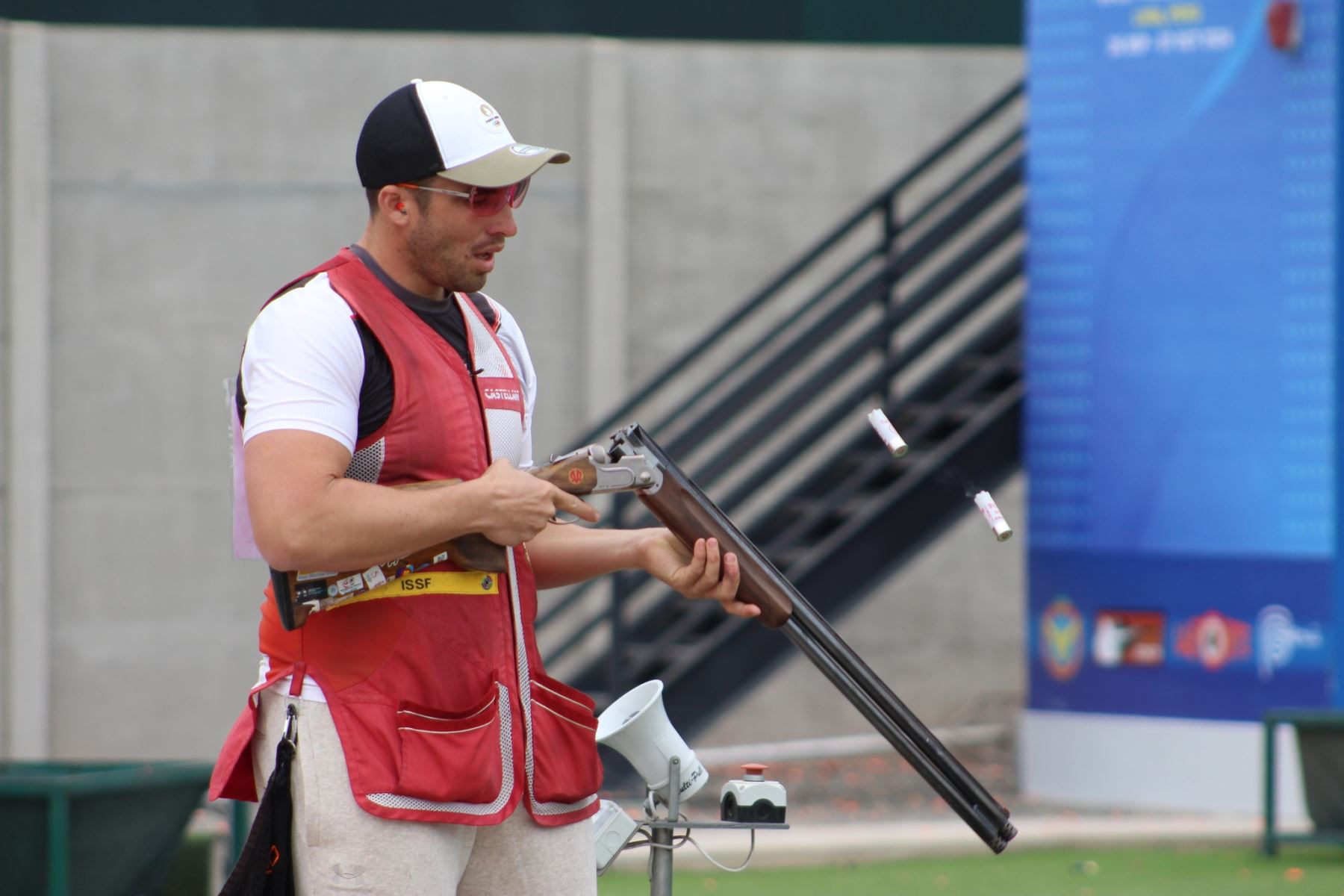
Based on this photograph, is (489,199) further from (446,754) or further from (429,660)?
(446,754)

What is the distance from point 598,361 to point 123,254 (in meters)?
2.48

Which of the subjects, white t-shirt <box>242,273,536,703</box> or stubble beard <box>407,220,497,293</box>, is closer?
white t-shirt <box>242,273,536,703</box>

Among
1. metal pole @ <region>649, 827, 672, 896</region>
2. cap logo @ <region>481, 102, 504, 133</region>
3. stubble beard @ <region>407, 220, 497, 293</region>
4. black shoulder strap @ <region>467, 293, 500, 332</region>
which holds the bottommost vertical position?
metal pole @ <region>649, 827, 672, 896</region>

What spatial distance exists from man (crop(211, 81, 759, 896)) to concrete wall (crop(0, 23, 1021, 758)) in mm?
7076

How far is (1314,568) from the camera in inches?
324

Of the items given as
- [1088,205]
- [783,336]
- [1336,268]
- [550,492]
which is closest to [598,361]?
[783,336]

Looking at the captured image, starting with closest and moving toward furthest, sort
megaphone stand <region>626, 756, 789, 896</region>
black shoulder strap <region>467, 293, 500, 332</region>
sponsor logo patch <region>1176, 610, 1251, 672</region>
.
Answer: black shoulder strap <region>467, 293, 500, 332</region>
megaphone stand <region>626, 756, 789, 896</region>
sponsor logo patch <region>1176, 610, 1251, 672</region>

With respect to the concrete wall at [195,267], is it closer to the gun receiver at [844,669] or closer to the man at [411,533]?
the gun receiver at [844,669]

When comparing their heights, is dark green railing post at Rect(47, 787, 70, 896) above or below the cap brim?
below

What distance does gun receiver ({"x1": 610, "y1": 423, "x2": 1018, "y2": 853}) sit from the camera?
3016 millimetres

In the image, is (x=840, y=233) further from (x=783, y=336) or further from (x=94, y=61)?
(x=94, y=61)

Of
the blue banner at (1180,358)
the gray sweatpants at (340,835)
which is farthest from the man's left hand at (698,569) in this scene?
the blue banner at (1180,358)

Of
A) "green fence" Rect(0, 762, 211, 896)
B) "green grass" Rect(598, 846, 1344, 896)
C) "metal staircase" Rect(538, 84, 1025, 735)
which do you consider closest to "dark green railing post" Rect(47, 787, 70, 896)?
"green fence" Rect(0, 762, 211, 896)

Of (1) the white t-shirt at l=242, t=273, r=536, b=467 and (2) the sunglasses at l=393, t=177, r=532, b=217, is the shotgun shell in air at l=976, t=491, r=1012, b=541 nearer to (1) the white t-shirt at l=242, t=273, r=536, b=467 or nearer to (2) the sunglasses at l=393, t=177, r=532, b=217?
(2) the sunglasses at l=393, t=177, r=532, b=217
